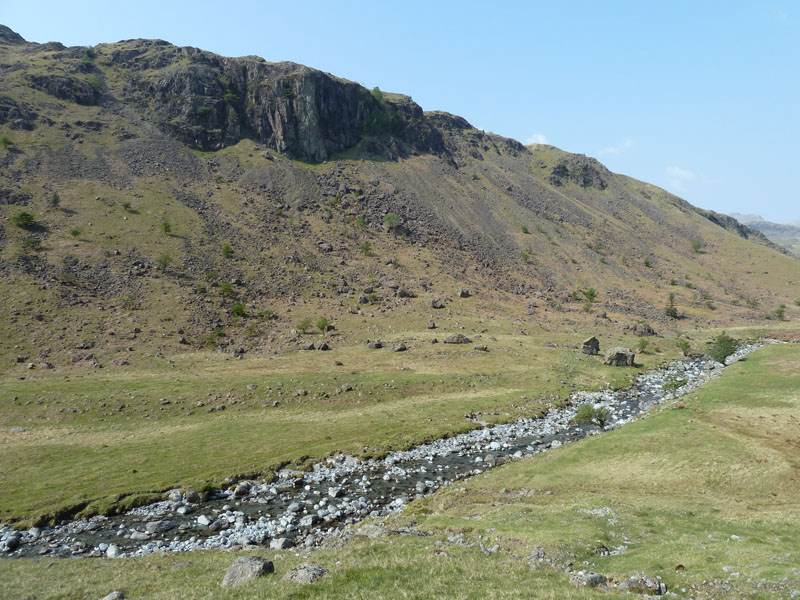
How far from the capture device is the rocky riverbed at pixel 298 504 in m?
24.3

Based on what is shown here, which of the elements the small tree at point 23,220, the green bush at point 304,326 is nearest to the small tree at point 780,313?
the green bush at point 304,326

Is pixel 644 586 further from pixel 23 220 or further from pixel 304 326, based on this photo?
pixel 23 220

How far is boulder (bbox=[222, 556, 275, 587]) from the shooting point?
49.7 ft

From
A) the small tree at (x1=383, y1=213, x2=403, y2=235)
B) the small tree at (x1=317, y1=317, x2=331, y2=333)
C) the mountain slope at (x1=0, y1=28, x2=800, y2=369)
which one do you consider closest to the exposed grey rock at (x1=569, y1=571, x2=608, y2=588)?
the mountain slope at (x1=0, y1=28, x2=800, y2=369)

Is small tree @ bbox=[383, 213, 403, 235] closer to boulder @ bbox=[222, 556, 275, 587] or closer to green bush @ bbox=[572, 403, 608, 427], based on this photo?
green bush @ bbox=[572, 403, 608, 427]

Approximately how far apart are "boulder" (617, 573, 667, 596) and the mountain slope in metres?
64.4

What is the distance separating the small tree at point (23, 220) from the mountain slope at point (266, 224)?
2098mm

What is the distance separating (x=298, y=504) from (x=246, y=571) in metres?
14.4

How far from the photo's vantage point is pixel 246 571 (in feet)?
50.5

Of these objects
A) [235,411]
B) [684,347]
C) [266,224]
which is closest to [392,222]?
[266,224]

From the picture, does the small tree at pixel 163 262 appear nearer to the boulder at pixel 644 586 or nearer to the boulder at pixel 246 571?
the boulder at pixel 246 571

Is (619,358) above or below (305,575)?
below

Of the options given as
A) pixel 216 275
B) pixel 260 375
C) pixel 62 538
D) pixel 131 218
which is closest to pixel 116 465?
pixel 62 538

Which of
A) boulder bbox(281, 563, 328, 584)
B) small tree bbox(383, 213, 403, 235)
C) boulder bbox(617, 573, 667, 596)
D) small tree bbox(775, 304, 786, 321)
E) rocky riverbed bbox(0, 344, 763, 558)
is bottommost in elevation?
rocky riverbed bbox(0, 344, 763, 558)
